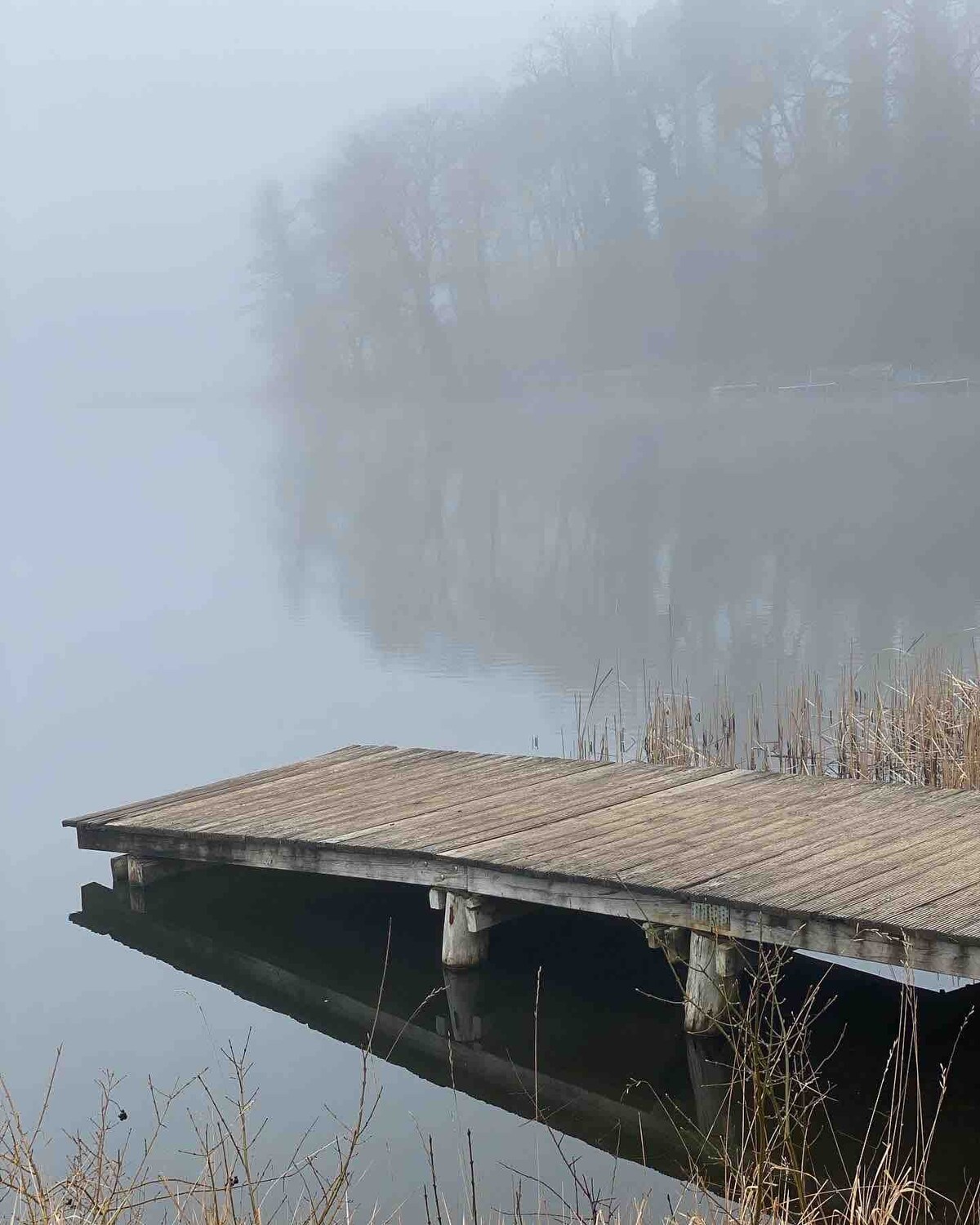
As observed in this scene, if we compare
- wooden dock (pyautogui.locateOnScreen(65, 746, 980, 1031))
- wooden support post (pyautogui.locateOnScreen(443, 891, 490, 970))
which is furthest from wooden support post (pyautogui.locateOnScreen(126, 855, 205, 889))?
wooden support post (pyautogui.locateOnScreen(443, 891, 490, 970))

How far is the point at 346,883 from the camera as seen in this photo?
6.38 m

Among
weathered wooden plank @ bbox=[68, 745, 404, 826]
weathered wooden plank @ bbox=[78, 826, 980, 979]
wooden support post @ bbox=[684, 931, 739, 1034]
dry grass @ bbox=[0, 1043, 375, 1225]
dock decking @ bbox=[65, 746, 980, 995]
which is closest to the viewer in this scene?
dry grass @ bbox=[0, 1043, 375, 1225]

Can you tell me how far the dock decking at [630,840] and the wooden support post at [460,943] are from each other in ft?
0.20

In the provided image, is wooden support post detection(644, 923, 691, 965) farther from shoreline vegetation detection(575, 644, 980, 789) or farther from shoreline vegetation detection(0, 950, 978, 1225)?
shoreline vegetation detection(575, 644, 980, 789)

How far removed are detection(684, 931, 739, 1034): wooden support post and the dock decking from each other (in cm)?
6

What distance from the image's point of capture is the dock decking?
4.09 metres

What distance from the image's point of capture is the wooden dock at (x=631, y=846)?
13.5ft

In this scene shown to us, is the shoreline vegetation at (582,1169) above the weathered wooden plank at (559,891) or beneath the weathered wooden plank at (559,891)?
beneath

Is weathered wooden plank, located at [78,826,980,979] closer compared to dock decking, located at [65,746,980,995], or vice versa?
weathered wooden plank, located at [78,826,980,979]

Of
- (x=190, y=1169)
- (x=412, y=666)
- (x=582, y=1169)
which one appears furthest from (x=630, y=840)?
(x=412, y=666)

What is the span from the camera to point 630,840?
5004mm

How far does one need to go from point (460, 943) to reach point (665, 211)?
44975 mm

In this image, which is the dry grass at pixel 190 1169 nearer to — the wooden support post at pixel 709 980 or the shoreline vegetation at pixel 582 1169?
the shoreline vegetation at pixel 582 1169

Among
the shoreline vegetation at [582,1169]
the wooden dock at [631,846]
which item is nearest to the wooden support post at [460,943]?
the wooden dock at [631,846]
